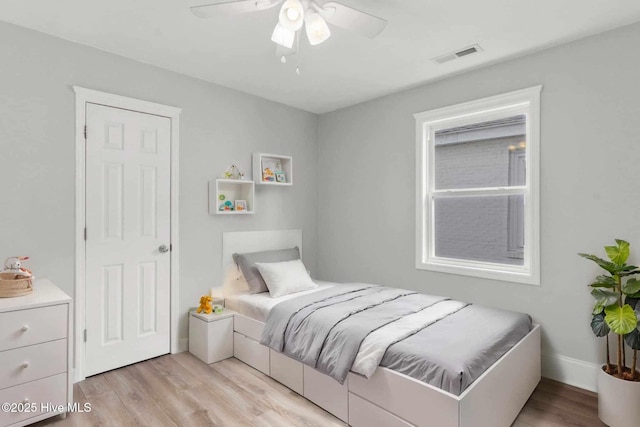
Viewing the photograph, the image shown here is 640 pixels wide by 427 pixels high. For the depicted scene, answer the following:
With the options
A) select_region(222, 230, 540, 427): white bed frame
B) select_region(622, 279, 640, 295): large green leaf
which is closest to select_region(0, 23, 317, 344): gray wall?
select_region(222, 230, 540, 427): white bed frame

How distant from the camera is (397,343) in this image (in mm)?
2053

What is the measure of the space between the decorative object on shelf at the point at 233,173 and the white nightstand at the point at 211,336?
1.31 m

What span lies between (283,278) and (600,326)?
2347mm

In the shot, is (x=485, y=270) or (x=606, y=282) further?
(x=485, y=270)

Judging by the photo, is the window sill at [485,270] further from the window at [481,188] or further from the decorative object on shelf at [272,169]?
the decorative object on shelf at [272,169]

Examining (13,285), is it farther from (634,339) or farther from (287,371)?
(634,339)

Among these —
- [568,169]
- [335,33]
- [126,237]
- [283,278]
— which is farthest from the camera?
[283,278]

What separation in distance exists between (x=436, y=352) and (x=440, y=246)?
1725 mm

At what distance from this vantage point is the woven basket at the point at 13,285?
2076mm

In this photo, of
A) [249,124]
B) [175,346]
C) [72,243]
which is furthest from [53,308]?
[249,124]

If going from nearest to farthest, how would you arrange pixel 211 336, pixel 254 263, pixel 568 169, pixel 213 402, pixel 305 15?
pixel 305 15
pixel 213 402
pixel 568 169
pixel 211 336
pixel 254 263

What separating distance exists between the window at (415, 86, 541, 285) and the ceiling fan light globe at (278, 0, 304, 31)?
1.91 meters

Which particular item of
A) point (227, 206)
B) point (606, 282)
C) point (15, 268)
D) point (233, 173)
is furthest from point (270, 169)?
point (606, 282)

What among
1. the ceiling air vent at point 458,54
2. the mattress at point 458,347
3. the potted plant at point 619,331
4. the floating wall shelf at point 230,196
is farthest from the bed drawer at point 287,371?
the ceiling air vent at point 458,54
